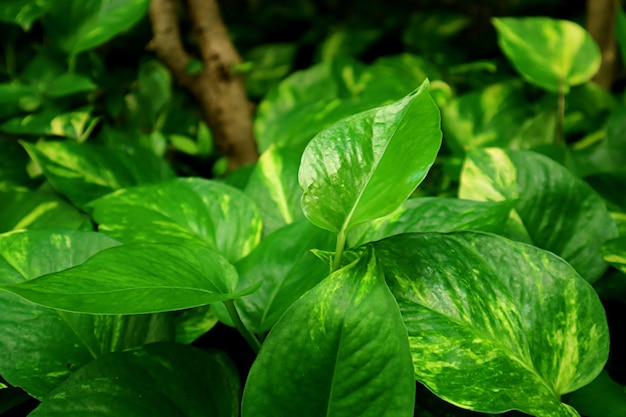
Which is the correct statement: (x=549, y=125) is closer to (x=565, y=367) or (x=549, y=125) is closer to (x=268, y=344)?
(x=565, y=367)

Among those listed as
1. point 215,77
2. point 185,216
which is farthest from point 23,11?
point 185,216

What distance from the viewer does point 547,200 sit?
0.56 meters

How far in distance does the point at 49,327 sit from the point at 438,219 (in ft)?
1.12

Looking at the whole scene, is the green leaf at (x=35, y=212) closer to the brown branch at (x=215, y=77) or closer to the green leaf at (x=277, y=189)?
the green leaf at (x=277, y=189)

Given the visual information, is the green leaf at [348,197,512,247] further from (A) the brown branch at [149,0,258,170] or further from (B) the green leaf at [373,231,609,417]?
(A) the brown branch at [149,0,258,170]

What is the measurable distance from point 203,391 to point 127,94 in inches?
30.5

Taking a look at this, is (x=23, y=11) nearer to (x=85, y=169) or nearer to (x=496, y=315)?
(x=85, y=169)

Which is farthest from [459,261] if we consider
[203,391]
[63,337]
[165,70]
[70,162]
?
[165,70]

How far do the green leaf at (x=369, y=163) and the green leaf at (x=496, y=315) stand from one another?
53 millimetres

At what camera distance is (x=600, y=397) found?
44 cm

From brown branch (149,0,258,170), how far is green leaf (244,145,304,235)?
379 millimetres

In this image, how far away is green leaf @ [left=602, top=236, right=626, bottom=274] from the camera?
48 centimetres

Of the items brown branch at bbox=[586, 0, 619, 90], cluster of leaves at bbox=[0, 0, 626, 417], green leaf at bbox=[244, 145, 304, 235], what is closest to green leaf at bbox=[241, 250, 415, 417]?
cluster of leaves at bbox=[0, 0, 626, 417]

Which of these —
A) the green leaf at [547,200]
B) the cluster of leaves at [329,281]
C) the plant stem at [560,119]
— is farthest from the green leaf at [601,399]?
the plant stem at [560,119]
